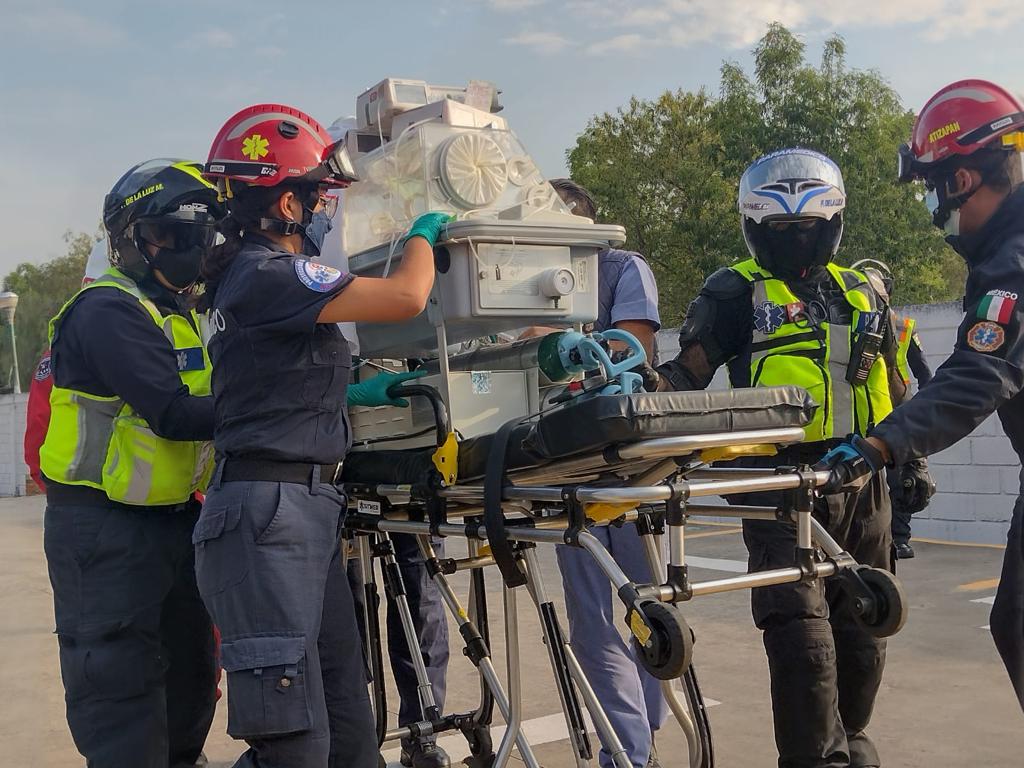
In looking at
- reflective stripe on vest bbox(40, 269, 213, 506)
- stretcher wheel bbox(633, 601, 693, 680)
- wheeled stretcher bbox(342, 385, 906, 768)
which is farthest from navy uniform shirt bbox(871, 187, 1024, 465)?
reflective stripe on vest bbox(40, 269, 213, 506)

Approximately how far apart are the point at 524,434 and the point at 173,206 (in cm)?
134

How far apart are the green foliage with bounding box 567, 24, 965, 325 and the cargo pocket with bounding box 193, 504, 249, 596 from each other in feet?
68.5

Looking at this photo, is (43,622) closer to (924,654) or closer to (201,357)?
(201,357)

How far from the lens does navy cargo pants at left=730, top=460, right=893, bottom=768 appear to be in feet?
10.0

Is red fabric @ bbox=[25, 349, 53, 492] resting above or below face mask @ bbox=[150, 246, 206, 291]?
below

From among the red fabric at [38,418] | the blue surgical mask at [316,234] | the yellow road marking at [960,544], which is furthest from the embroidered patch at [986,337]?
the yellow road marking at [960,544]

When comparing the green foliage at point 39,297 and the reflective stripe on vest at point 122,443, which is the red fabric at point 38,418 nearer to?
the reflective stripe on vest at point 122,443

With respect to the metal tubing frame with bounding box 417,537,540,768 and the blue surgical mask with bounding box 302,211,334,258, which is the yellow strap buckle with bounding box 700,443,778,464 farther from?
the blue surgical mask with bounding box 302,211,334,258

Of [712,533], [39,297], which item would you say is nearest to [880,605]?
[712,533]

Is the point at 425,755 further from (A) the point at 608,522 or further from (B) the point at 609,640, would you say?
(A) the point at 608,522

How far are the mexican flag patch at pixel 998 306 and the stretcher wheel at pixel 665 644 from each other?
1326 mm

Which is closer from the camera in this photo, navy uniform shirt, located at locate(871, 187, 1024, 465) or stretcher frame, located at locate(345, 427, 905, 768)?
stretcher frame, located at locate(345, 427, 905, 768)

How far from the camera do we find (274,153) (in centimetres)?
271

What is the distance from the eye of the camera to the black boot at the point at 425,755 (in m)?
3.56
